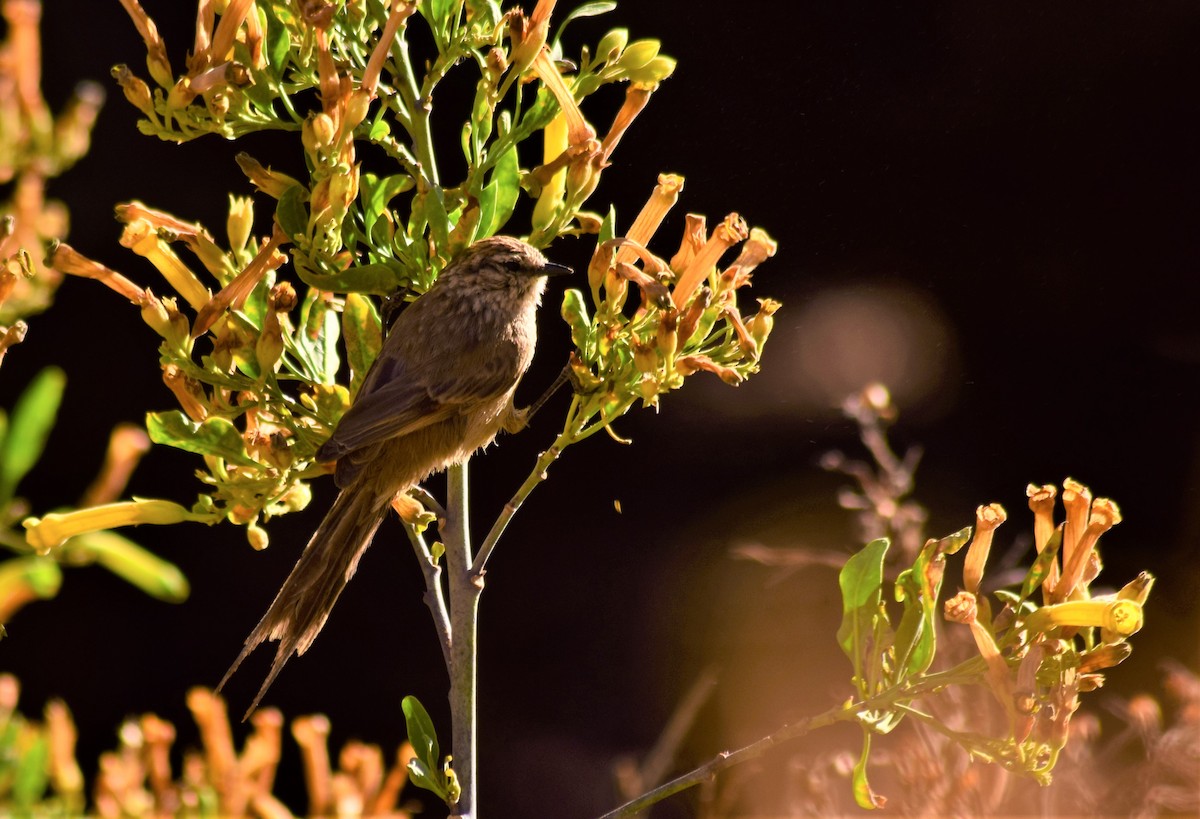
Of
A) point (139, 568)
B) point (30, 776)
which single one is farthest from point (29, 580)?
point (30, 776)

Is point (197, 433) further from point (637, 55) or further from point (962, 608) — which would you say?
point (962, 608)

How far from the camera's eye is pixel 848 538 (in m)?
2.72

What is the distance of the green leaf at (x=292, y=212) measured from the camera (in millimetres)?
1143

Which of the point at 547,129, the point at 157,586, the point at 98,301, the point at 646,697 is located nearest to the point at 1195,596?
the point at 646,697

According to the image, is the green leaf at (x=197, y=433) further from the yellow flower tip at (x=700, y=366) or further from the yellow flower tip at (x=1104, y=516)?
the yellow flower tip at (x=1104, y=516)

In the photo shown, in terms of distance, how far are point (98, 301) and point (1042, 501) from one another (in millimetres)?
1811

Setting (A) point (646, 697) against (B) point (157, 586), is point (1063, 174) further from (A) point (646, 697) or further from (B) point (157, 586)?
(B) point (157, 586)

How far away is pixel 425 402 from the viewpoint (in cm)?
150

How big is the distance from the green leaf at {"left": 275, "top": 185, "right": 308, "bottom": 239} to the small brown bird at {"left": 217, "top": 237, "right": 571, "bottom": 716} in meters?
0.18

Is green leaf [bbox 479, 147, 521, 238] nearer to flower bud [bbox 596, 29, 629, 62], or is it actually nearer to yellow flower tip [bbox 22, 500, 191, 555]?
flower bud [bbox 596, 29, 629, 62]

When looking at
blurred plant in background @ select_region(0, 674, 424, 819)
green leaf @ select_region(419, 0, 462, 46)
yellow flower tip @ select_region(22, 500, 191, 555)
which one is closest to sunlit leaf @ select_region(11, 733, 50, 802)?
blurred plant in background @ select_region(0, 674, 424, 819)

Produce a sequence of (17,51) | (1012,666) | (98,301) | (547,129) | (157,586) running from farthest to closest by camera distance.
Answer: (98,301) < (547,129) < (1012,666) < (17,51) < (157,586)

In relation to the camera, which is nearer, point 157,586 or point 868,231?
point 157,586

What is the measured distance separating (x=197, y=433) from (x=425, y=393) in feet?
1.30
